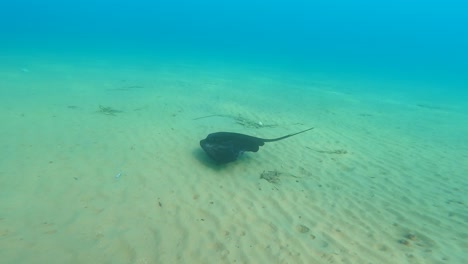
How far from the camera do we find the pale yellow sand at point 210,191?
169 inches

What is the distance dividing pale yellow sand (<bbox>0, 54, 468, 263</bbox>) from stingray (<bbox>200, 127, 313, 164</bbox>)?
364 mm

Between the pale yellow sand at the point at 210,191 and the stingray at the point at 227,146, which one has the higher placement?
the stingray at the point at 227,146

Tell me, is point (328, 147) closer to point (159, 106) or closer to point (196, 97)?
point (159, 106)

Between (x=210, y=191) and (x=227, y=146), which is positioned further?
(x=227, y=146)

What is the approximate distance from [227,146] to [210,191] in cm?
116

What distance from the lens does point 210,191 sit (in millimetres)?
5875

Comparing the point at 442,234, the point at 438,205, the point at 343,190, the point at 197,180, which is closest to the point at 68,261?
the point at 197,180

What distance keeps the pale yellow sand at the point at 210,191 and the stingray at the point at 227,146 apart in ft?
1.19

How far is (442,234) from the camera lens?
510 centimetres

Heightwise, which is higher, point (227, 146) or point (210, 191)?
point (227, 146)

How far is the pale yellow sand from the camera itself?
169 inches

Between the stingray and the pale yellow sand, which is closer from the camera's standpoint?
the pale yellow sand

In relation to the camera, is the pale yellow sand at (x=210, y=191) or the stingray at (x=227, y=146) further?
the stingray at (x=227, y=146)

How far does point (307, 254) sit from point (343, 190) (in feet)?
8.60
